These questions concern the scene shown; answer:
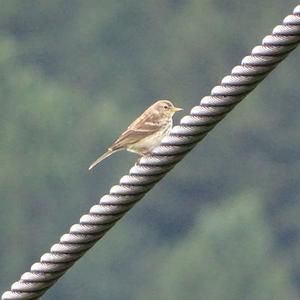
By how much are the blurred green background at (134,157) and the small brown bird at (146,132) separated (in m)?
30.4

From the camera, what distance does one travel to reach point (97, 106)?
5509 cm

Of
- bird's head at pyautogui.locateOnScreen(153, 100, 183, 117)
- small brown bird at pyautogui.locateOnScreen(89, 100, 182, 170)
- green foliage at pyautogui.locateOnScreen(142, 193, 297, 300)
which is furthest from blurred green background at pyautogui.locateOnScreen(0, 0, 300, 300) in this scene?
small brown bird at pyautogui.locateOnScreen(89, 100, 182, 170)

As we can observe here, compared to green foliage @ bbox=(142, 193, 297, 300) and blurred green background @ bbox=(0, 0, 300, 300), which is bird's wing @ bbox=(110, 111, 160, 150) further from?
green foliage @ bbox=(142, 193, 297, 300)

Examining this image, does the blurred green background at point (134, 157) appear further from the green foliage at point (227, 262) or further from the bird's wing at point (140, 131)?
the bird's wing at point (140, 131)

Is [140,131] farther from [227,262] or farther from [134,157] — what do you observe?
[134,157]

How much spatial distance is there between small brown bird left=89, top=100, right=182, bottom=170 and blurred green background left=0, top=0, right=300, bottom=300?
30408 millimetres

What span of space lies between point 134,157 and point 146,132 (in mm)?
37487

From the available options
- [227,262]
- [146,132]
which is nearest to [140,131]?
[146,132]

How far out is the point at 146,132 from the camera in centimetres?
995

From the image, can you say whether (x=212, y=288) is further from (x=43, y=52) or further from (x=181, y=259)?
(x=43, y=52)

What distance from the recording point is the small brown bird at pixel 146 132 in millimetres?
9812

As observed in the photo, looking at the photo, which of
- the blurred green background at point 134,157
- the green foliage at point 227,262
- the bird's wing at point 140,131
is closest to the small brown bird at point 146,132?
the bird's wing at point 140,131

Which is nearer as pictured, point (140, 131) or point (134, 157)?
point (140, 131)

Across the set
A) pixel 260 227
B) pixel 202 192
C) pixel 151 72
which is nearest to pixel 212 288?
pixel 260 227
